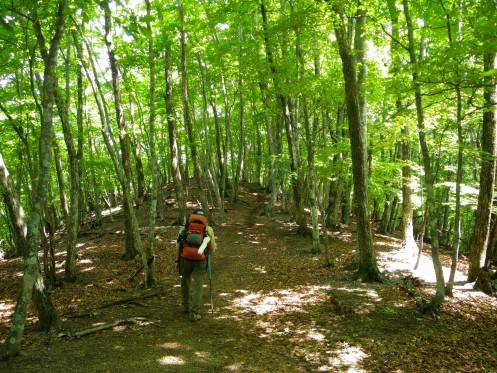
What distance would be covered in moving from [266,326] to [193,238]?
7.04 feet

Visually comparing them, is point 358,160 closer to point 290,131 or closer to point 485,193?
point 485,193

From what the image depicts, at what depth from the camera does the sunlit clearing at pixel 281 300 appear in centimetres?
778

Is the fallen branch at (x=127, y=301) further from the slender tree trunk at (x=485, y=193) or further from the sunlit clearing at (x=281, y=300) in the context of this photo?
the slender tree trunk at (x=485, y=193)

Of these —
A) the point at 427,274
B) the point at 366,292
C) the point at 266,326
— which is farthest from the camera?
the point at 427,274

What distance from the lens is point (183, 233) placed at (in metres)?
7.20

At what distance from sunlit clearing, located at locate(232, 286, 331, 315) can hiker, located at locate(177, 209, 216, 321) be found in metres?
1.17

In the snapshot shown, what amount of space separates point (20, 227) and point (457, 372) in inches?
292

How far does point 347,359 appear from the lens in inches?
223

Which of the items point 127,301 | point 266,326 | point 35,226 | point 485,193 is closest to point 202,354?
point 266,326

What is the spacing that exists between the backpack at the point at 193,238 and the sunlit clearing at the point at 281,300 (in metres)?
1.71

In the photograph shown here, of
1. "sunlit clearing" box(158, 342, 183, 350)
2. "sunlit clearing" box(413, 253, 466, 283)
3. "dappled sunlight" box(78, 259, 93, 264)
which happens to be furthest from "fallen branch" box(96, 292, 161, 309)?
"sunlit clearing" box(413, 253, 466, 283)

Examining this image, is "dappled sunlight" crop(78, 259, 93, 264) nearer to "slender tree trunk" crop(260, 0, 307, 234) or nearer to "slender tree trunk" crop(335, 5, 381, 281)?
"slender tree trunk" crop(260, 0, 307, 234)

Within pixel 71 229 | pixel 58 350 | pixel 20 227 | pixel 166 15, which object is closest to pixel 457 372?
pixel 58 350

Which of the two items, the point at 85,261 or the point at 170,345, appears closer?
the point at 170,345
